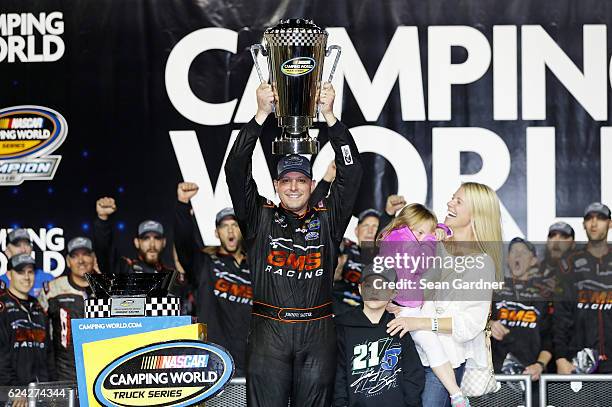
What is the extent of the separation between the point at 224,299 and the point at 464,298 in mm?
1599

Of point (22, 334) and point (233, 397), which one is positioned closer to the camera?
point (233, 397)

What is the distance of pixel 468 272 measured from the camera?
Result: 505 cm

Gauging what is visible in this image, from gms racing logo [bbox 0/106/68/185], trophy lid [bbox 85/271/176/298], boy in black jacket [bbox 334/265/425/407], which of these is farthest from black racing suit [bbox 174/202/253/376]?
trophy lid [bbox 85/271/176/298]

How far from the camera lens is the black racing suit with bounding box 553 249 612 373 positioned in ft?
19.0

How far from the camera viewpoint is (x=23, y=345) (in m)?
5.97

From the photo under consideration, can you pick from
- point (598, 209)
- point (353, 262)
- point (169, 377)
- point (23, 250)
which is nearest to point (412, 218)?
point (353, 262)

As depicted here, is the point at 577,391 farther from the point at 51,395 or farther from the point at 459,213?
the point at 51,395

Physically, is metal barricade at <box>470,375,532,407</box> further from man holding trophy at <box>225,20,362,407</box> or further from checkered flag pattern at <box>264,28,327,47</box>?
checkered flag pattern at <box>264,28,327,47</box>

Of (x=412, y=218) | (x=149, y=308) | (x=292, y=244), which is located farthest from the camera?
(x=412, y=218)

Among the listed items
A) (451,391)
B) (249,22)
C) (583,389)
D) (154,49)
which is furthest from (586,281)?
(154,49)

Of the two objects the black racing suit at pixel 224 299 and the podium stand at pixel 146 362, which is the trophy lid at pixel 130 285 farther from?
the black racing suit at pixel 224 299

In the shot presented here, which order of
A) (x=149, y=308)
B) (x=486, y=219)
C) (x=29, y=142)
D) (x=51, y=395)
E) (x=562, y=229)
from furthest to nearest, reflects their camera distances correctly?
1. (x=29, y=142)
2. (x=562, y=229)
3. (x=486, y=219)
4. (x=51, y=395)
5. (x=149, y=308)

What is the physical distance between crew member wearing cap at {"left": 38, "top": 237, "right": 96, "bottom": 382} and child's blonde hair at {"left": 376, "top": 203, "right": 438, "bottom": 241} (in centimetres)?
184

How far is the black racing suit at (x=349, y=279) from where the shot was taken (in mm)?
5953
